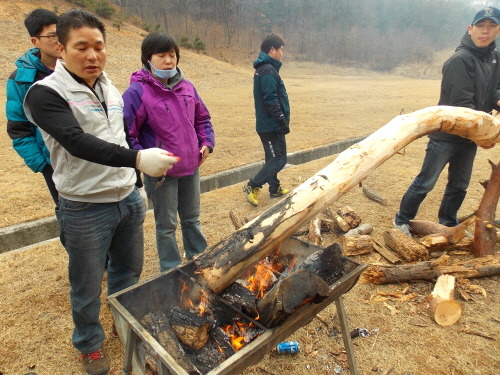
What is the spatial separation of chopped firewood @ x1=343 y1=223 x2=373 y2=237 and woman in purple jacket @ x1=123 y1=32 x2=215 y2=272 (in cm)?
183

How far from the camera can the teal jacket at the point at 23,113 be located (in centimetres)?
259

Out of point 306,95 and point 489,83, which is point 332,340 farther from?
point 306,95

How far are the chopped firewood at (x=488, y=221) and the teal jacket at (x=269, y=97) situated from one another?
8.30 ft

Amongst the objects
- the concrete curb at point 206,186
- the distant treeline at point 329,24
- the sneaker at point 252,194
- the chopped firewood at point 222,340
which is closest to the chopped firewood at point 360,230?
the sneaker at point 252,194

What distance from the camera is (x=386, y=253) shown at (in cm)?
363

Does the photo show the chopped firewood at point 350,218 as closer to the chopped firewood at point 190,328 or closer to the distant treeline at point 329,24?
the chopped firewood at point 190,328

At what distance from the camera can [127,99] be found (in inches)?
108

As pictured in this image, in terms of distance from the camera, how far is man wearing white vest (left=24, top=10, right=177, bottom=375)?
1712 mm

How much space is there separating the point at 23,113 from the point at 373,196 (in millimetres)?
4369

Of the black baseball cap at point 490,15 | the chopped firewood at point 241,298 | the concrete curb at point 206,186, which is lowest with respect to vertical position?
the concrete curb at point 206,186

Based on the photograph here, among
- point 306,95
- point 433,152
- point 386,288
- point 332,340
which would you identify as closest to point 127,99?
point 332,340

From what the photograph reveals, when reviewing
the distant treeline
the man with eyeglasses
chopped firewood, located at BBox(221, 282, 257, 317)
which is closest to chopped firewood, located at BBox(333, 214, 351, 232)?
chopped firewood, located at BBox(221, 282, 257, 317)

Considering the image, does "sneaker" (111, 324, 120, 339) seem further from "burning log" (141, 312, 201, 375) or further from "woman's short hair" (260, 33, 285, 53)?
"woman's short hair" (260, 33, 285, 53)

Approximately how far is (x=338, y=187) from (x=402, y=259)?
178cm
